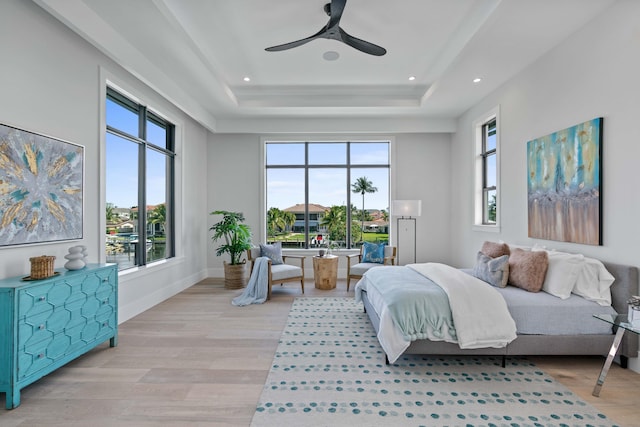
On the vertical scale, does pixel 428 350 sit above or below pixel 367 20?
below

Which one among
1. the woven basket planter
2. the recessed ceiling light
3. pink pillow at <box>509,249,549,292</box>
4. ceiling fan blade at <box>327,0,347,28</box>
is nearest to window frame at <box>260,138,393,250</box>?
the woven basket planter

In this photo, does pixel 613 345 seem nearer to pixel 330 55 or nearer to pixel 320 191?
pixel 330 55

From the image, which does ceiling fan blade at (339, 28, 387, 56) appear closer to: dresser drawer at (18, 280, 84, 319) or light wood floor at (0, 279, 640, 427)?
light wood floor at (0, 279, 640, 427)

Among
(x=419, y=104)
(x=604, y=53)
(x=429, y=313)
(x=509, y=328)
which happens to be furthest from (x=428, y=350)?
(x=419, y=104)

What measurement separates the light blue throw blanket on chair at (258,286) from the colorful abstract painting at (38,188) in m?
2.29

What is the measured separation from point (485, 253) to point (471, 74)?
236 centimetres

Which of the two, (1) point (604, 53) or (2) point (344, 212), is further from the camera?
(2) point (344, 212)

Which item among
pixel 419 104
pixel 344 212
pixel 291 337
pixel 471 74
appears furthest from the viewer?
pixel 344 212

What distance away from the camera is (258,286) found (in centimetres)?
479

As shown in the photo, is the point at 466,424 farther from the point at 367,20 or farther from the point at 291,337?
the point at 367,20

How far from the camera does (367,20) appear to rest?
3.49 meters

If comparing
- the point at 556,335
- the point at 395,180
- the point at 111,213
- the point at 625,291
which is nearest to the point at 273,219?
the point at 395,180

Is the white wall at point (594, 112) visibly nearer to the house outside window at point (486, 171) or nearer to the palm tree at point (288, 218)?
the house outside window at point (486, 171)

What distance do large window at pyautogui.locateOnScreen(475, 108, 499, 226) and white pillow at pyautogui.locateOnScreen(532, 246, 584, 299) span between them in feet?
6.37
